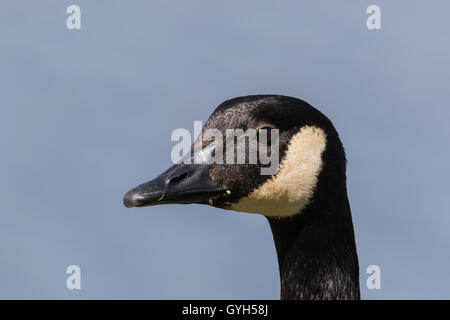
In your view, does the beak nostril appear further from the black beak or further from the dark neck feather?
the dark neck feather

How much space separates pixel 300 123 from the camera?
6035 millimetres

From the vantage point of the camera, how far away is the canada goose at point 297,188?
233 inches

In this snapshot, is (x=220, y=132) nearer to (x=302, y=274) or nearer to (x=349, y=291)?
(x=302, y=274)

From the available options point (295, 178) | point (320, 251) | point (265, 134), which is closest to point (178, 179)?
point (265, 134)

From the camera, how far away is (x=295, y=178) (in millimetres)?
5938

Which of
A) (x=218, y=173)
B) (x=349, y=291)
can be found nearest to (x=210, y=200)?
(x=218, y=173)

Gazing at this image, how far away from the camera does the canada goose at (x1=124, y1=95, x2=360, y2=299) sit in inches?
233

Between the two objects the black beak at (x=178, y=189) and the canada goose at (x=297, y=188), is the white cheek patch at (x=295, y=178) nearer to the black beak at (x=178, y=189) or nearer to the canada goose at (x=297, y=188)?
the canada goose at (x=297, y=188)

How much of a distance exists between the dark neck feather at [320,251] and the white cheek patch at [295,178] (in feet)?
0.45

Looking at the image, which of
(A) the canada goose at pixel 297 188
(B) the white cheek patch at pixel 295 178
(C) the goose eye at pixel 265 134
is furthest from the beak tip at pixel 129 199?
(C) the goose eye at pixel 265 134

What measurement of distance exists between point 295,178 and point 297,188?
95mm

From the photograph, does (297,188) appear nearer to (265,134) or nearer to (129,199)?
(265,134)

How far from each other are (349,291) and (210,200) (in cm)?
163
